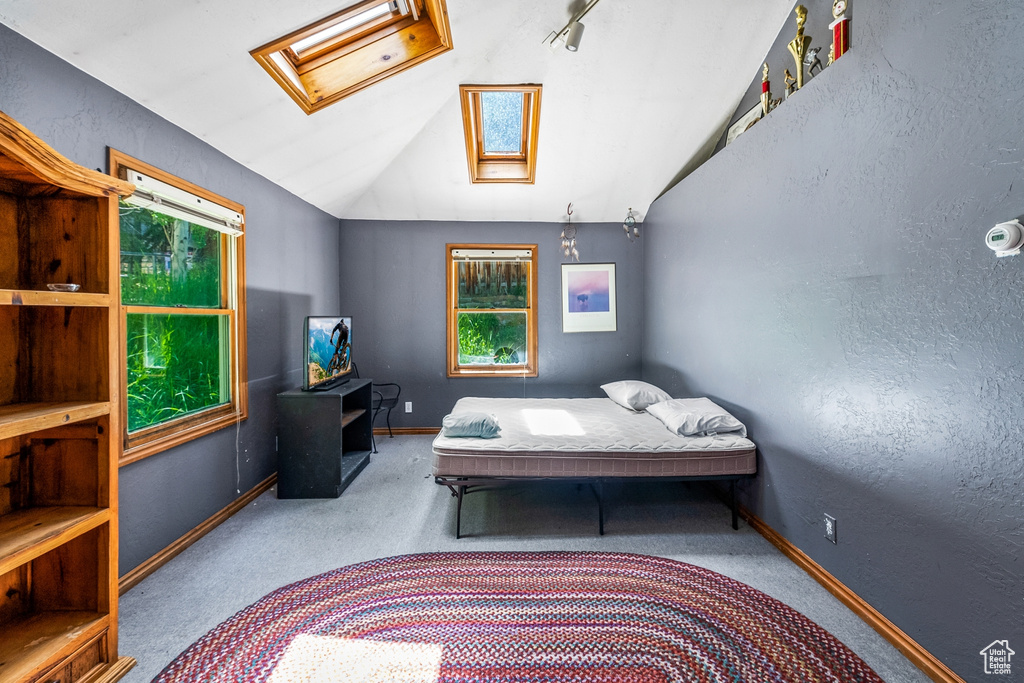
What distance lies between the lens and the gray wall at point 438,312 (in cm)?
441

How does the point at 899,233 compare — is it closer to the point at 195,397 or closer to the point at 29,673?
the point at 29,673

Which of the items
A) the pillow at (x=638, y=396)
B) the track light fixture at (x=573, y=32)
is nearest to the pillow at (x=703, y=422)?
the pillow at (x=638, y=396)

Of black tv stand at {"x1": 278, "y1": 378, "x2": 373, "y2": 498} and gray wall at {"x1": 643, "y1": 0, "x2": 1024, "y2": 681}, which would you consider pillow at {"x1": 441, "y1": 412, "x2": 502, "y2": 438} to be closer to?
black tv stand at {"x1": 278, "y1": 378, "x2": 373, "y2": 498}

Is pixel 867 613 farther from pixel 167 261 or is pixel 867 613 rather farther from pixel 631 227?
pixel 167 261

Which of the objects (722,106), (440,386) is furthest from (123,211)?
(722,106)

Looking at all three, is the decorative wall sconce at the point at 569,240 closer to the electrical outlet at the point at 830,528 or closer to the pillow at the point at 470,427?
the pillow at the point at 470,427

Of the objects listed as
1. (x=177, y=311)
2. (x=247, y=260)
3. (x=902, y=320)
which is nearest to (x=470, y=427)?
(x=177, y=311)

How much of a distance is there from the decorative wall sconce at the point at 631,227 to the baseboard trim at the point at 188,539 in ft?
12.8

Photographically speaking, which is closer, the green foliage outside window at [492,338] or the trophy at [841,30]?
the trophy at [841,30]

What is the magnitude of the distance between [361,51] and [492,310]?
102 inches

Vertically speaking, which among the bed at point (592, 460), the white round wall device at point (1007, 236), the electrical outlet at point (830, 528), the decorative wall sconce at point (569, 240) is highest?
the decorative wall sconce at point (569, 240)

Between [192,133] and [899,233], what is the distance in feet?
11.2

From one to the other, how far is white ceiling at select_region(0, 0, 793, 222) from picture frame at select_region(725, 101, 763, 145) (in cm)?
21

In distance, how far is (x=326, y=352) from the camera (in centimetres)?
324
